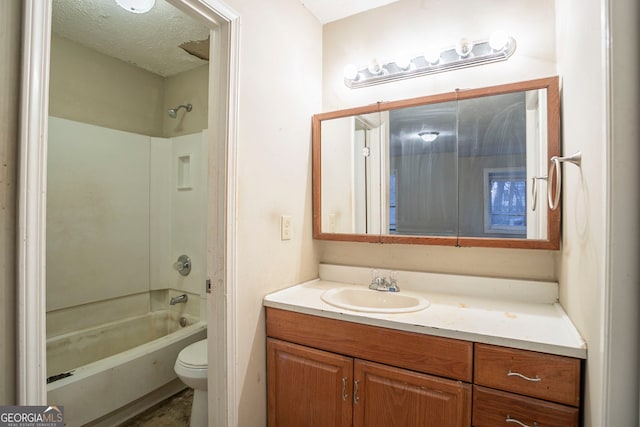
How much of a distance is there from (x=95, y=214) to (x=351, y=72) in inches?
81.7

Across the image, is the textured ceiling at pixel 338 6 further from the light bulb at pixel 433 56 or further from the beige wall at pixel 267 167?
the light bulb at pixel 433 56

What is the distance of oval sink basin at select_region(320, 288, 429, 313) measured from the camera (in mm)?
1502

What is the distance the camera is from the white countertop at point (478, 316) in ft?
3.33

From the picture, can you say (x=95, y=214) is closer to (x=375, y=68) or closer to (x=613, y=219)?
(x=375, y=68)

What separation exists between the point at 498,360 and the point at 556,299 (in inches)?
22.7

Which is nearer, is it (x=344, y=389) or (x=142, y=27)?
(x=344, y=389)

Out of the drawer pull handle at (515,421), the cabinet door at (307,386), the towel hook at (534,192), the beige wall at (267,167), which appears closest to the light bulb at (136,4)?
the beige wall at (267,167)

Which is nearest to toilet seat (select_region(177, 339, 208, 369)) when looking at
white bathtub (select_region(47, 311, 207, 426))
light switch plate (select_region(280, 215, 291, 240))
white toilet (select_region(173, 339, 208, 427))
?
white toilet (select_region(173, 339, 208, 427))

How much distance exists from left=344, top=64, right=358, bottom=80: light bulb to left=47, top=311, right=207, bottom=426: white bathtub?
2009 millimetres

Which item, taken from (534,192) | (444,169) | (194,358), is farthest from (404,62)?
(194,358)

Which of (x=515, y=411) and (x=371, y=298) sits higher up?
(x=371, y=298)

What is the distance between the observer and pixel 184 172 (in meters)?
2.55

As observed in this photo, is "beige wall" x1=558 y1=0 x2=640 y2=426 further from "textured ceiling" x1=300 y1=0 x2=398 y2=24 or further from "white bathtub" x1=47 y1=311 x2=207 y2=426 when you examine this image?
"white bathtub" x1=47 y1=311 x2=207 y2=426

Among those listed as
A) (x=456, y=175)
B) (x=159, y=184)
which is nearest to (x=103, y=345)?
(x=159, y=184)
